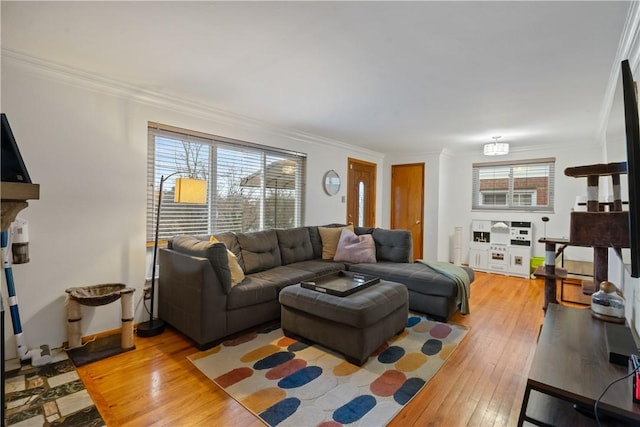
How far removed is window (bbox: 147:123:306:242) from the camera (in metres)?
3.20

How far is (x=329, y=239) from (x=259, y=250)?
1.16 metres

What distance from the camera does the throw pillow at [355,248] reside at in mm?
4008

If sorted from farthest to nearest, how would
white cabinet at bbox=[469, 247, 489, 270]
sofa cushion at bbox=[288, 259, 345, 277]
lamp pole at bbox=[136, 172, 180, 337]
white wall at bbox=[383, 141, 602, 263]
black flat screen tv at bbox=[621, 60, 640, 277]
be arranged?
white cabinet at bbox=[469, 247, 489, 270], white wall at bbox=[383, 141, 602, 263], sofa cushion at bbox=[288, 259, 345, 277], lamp pole at bbox=[136, 172, 180, 337], black flat screen tv at bbox=[621, 60, 640, 277]

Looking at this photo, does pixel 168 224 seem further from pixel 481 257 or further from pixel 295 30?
pixel 481 257

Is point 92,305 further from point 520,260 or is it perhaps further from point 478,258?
Answer: point 520,260

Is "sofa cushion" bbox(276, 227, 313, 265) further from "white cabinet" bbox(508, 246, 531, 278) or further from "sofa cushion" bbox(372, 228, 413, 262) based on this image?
"white cabinet" bbox(508, 246, 531, 278)

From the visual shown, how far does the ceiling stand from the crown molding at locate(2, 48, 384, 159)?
0.07 metres

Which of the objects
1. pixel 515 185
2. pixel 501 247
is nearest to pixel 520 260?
pixel 501 247

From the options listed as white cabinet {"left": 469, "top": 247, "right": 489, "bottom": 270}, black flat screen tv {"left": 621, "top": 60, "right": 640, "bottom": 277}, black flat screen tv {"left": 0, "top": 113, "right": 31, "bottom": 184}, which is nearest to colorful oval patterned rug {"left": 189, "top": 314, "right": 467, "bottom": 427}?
black flat screen tv {"left": 621, "top": 60, "right": 640, "bottom": 277}

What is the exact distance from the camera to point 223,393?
6.43 feet

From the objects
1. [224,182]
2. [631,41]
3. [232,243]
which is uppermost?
[631,41]

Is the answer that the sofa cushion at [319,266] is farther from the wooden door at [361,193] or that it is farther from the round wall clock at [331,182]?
the wooden door at [361,193]

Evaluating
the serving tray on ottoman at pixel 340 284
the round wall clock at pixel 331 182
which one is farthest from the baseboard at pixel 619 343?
the round wall clock at pixel 331 182

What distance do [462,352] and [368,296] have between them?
0.94 m
